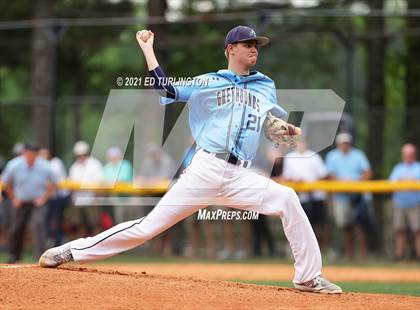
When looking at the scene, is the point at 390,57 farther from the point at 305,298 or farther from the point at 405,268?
the point at 305,298

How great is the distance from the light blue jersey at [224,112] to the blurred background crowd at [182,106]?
Answer: 7.34 meters

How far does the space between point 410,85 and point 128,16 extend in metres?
7.93

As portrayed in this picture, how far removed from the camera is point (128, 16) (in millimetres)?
26422

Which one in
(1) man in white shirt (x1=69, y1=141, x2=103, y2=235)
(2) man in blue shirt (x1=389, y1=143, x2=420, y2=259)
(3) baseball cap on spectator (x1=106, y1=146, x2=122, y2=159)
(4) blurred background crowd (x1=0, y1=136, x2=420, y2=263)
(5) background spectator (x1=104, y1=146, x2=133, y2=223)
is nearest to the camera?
(4) blurred background crowd (x1=0, y1=136, x2=420, y2=263)

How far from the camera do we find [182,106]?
2094 centimetres

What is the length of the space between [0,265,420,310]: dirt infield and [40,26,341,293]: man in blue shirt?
0.38 meters

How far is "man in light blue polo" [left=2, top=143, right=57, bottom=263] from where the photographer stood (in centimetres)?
1722

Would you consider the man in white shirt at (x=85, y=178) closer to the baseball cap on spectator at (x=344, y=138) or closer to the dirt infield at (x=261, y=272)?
the dirt infield at (x=261, y=272)

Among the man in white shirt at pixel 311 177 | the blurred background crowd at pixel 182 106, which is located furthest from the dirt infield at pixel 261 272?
the blurred background crowd at pixel 182 106

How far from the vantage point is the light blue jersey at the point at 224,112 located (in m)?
8.64

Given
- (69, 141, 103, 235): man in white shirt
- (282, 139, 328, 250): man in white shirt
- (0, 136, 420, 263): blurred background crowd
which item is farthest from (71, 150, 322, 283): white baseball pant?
(69, 141, 103, 235): man in white shirt

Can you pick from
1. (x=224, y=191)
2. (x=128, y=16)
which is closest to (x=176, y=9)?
(x=128, y=16)

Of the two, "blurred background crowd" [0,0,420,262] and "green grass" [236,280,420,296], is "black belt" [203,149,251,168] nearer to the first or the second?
"green grass" [236,280,420,296]

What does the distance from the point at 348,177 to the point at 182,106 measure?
14.1 feet
